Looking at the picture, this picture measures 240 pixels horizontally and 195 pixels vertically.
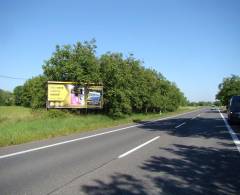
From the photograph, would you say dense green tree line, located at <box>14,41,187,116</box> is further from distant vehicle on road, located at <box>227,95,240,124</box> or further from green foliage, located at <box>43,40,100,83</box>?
distant vehicle on road, located at <box>227,95,240,124</box>

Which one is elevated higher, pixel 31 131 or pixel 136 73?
pixel 136 73

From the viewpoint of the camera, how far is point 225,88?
101 m

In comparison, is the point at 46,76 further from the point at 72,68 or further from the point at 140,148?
the point at 140,148

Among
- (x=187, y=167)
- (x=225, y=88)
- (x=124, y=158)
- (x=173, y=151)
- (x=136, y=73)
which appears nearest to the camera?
(x=187, y=167)

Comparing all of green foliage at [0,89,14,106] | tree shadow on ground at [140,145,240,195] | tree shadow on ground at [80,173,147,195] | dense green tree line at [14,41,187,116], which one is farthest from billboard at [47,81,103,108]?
green foliage at [0,89,14,106]

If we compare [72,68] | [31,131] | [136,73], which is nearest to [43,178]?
[31,131]

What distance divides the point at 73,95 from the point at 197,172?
87.2 ft

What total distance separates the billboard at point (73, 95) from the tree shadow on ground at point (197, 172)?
2296 centimetres

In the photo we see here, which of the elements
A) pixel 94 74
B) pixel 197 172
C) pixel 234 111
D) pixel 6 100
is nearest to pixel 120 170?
pixel 197 172

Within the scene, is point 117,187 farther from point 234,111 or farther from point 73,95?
point 73,95

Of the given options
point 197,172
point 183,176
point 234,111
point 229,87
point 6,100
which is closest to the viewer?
point 183,176

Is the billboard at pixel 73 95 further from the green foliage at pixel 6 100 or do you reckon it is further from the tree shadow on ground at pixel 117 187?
the green foliage at pixel 6 100

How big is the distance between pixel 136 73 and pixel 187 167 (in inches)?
1425

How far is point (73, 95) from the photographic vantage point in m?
34.1
